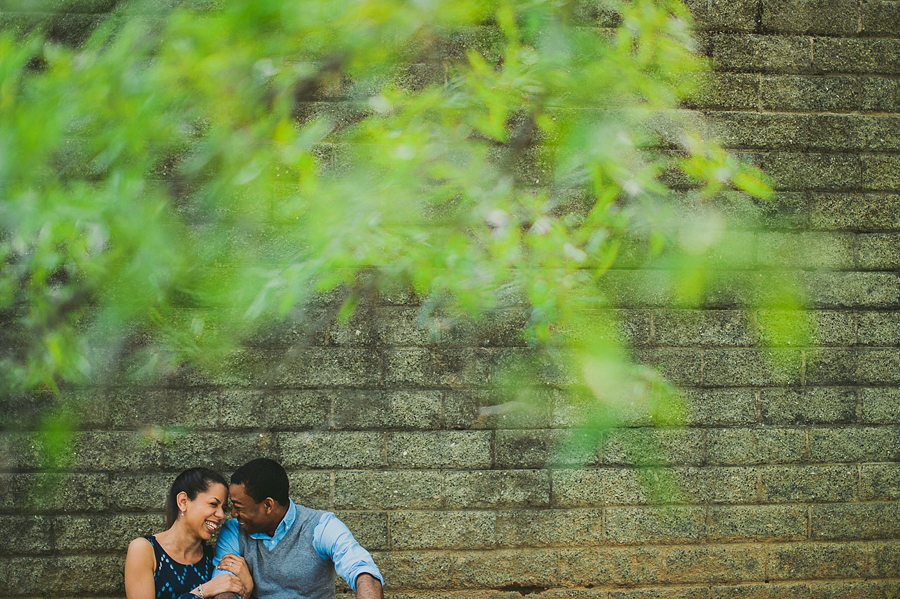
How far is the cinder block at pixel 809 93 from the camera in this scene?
3.66 metres

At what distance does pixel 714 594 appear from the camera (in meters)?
3.63

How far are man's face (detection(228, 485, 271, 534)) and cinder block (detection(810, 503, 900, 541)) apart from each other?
2.68 meters


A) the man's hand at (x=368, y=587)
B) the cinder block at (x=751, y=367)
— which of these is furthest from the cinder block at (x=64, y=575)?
the cinder block at (x=751, y=367)

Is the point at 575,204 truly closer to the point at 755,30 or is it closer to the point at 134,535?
the point at 755,30

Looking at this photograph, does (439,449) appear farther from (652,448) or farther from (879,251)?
(879,251)

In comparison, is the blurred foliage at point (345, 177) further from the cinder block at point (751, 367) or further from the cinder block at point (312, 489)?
the cinder block at point (312, 489)

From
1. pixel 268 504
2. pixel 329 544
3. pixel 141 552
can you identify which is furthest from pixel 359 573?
pixel 141 552

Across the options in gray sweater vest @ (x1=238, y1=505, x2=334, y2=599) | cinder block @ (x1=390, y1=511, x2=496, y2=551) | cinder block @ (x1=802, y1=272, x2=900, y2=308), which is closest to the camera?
gray sweater vest @ (x1=238, y1=505, x2=334, y2=599)

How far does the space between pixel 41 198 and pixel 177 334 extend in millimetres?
2007

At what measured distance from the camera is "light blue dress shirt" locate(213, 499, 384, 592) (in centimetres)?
280

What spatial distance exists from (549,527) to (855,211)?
2.23m

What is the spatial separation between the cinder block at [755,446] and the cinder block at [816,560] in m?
0.45

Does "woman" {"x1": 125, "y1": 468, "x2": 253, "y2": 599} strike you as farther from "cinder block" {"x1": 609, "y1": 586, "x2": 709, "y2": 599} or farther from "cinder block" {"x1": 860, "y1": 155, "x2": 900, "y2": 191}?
"cinder block" {"x1": 860, "y1": 155, "x2": 900, "y2": 191}

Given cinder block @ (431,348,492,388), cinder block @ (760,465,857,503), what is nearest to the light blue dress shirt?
cinder block @ (431,348,492,388)
